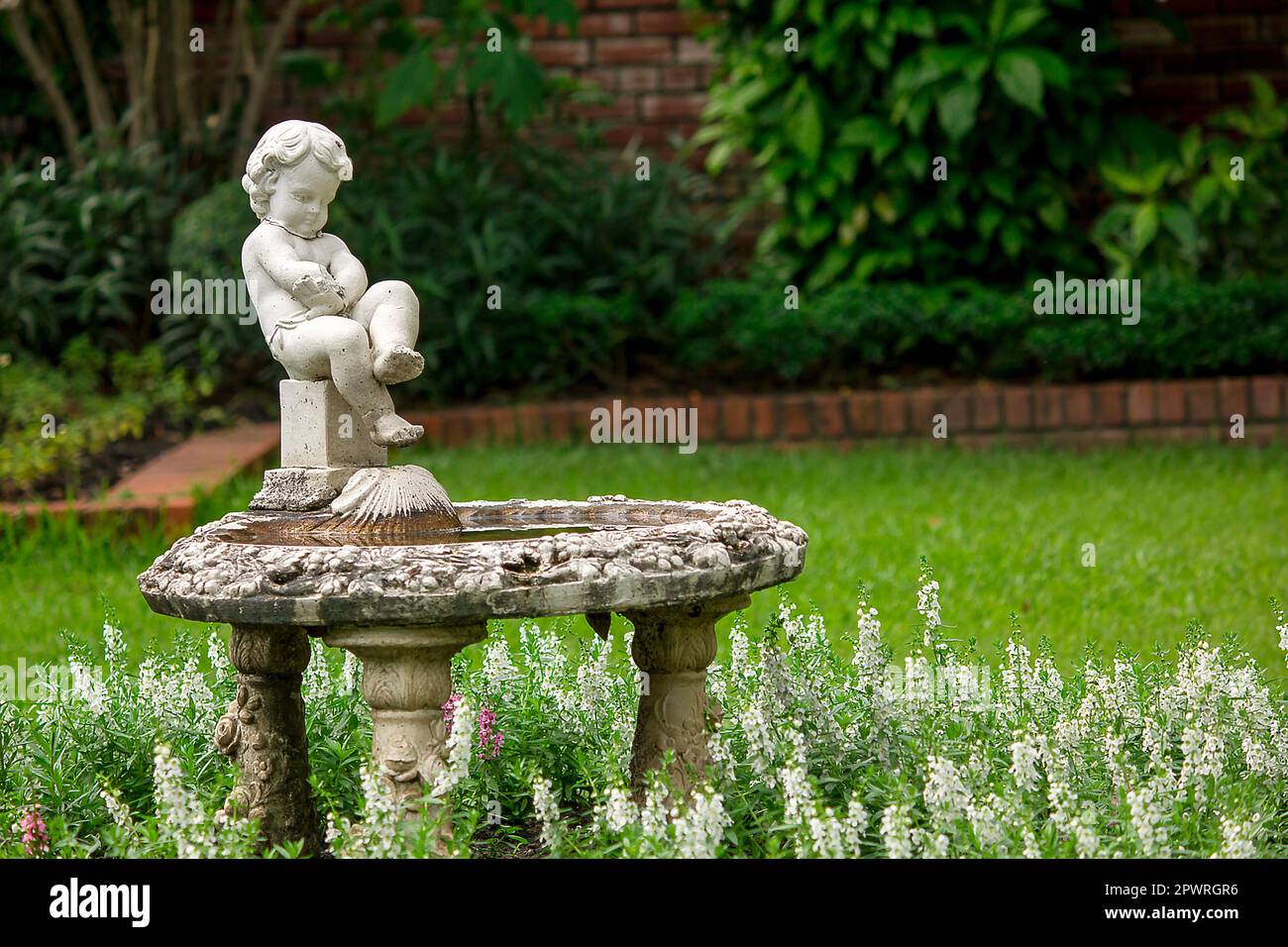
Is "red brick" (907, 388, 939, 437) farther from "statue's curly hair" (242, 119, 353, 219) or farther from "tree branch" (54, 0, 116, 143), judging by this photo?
"statue's curly hair" (242, 119, 353, 219)

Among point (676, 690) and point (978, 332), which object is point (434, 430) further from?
point (676, 690)

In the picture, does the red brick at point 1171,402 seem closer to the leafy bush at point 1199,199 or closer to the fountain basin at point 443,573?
the leafy bush at point 1199,199

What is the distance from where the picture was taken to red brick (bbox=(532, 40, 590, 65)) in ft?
27.3

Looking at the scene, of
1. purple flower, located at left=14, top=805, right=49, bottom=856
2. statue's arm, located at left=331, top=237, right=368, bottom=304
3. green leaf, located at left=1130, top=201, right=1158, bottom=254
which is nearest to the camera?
purple flower, located at left=14, top=805, right=49, bottom=856

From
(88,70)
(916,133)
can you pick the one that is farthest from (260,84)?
(916,133)

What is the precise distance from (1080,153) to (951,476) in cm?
200

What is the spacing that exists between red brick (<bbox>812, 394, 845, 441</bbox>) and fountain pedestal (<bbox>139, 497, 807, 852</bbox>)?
13.3ft

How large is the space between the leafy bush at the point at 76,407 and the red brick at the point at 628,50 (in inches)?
112

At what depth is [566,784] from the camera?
315 cm

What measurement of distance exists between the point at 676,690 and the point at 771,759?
0.25 m

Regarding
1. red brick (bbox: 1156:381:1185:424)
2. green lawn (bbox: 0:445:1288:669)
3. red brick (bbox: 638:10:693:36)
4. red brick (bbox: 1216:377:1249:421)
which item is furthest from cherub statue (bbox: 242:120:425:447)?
red brick (bbox: 638:10:693:36)

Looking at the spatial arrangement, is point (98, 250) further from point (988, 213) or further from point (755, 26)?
point (988, 213)

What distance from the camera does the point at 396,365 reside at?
2.70 meters

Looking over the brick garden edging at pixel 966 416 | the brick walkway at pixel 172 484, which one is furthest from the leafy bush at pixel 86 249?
the brick garden edging at pixel 966 416
